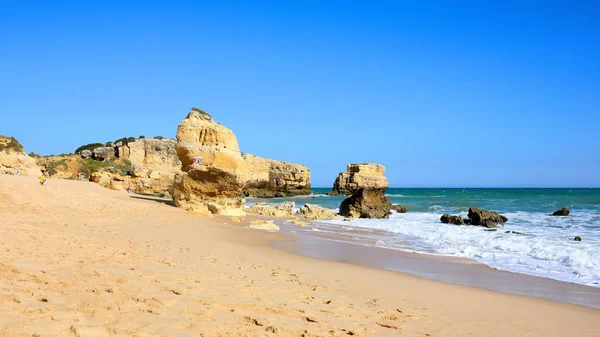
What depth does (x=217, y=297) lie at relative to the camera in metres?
4.31

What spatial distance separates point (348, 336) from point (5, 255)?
4.02 meters

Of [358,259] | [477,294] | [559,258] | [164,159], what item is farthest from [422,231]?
[164,159]

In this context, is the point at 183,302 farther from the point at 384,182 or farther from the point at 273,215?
the point at 384,182

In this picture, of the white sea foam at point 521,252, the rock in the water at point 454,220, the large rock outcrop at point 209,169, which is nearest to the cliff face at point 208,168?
the large rock outcrop at point 209,169

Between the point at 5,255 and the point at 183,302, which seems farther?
the point at 5,255

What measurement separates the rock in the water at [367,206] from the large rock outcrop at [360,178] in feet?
66.2

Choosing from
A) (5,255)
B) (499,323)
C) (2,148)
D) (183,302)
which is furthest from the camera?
(2,148)

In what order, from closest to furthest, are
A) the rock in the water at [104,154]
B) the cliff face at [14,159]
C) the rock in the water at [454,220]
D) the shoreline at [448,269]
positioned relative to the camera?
1. the shoreline at [448,269]
2. the rock in the water at [454,220]
3. the cliff face at [14,159]
4. the rock in the water at [104,154]

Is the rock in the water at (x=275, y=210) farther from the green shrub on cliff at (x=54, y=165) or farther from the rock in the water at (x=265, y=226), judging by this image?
the green shrub on cliff at (x=54, y=165)

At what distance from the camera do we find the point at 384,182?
44.9 meters

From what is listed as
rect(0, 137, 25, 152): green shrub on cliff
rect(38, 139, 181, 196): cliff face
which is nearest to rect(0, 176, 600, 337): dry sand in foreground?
rect(38, 139, 181, 196): cliff face

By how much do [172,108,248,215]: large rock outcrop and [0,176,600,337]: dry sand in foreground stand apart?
347 inches

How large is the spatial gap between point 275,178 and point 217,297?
188 feet

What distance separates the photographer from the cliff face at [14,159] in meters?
27.5
